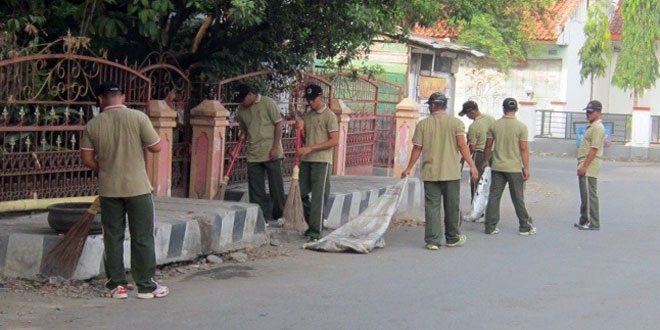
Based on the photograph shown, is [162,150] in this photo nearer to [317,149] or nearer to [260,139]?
[260,139]

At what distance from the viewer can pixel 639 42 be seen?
1586 inches

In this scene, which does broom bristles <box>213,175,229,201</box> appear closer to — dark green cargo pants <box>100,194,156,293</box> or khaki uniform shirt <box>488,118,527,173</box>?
khaki uniform shirt <box>488,118,527,173</box>

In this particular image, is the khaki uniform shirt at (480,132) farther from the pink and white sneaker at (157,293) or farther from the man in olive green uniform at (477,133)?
the pink and white sneaker at (157,293)

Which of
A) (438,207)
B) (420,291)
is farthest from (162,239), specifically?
(438,207)

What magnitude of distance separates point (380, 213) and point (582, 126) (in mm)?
24839

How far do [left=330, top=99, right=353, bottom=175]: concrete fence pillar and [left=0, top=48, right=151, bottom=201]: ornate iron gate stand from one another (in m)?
5.64

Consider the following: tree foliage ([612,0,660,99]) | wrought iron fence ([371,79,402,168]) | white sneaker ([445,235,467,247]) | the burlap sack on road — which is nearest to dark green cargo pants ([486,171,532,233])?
white sneaker ([445,235,467,247])

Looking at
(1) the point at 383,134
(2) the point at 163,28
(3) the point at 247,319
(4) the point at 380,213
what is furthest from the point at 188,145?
(1) the point at 383,134

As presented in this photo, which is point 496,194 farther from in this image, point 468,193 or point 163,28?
point 468,193

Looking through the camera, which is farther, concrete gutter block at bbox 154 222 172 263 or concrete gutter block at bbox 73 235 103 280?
concrete gutter block at bbox 154 222 172 263

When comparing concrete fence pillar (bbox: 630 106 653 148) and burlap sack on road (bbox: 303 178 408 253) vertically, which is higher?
concrete fence pillar (bbox: 630 106 653 148)

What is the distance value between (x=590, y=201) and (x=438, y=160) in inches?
143

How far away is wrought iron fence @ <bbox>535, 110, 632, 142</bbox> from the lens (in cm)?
3578

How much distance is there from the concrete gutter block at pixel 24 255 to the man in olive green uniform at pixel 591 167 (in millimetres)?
8165
